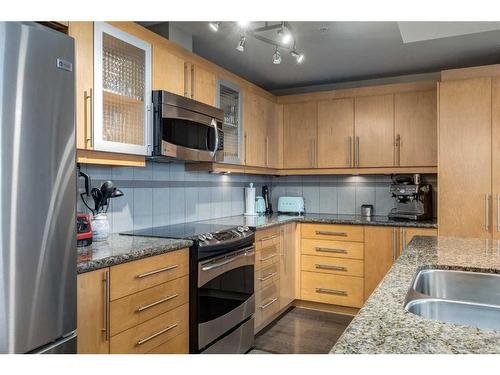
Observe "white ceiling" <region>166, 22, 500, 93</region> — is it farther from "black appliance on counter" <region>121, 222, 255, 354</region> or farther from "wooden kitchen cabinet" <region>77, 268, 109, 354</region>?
"wooden kitchen cabinet" <region>77, 268, 109, 354</region>

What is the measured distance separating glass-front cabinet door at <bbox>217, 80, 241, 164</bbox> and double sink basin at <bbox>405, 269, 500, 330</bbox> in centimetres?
195

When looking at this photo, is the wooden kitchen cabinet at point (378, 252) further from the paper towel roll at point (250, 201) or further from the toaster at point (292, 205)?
the paper towel roll at point (250, 201)

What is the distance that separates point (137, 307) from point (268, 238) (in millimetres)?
1542

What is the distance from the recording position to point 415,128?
3553 mm

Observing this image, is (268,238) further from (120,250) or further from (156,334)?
(120,250)

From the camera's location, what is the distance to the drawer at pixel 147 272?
1693mm

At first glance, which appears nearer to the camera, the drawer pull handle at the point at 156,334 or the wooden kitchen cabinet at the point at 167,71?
the drawer pull handle at the point at 156,334

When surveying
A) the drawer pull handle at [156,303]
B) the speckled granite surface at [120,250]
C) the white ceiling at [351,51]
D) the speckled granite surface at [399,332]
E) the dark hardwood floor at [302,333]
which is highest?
the white ceiling at [351,51]

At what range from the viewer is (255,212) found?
159 inches

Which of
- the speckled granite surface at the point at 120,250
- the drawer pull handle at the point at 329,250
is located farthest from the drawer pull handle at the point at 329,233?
the speckled granite surface at the point at 120,250

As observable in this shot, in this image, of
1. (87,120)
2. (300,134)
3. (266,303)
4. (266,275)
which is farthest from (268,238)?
(87,120)

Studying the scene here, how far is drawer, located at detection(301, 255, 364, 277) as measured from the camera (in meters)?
3.48

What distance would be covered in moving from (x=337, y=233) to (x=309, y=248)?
1.07 feet

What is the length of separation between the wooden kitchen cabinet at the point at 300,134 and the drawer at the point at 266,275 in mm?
1265
